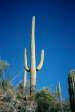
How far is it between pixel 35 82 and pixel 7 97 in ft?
11.4

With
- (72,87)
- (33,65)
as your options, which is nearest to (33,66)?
(33,65)

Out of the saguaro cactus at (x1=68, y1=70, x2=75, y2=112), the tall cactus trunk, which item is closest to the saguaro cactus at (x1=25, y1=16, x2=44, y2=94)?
the tall cactus trunk

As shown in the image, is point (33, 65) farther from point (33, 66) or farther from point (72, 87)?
point (72, 87)

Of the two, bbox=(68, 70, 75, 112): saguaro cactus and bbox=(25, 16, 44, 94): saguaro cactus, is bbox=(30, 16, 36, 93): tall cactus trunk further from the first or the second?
bbox=(68, 70, 75, 112): saguaro cactus

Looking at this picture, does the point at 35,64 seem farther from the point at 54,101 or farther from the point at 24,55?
the point at 54,101

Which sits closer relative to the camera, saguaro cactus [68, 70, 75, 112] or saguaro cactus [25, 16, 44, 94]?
saguaro cactus [68, 70, 75, 112]

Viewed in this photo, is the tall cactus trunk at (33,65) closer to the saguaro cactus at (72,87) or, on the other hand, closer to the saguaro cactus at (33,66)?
the saguaro cactus at (33,66)

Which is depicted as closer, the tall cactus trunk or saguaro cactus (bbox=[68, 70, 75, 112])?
saguaro cactus (bbox=[68, 70, 75, 112])

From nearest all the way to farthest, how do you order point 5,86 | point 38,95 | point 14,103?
point 14,103 → point 5,86 → point 38,95

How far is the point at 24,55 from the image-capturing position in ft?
57.0

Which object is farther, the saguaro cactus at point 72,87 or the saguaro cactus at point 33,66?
the saguaro cactus at point 33,66

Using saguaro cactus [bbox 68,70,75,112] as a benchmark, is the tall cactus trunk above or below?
above

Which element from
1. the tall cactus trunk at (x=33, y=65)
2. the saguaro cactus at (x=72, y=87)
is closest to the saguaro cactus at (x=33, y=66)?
the tall cactus trunk at (x=33, y=65)

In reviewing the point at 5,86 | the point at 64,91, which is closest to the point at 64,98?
the point at 64,91
